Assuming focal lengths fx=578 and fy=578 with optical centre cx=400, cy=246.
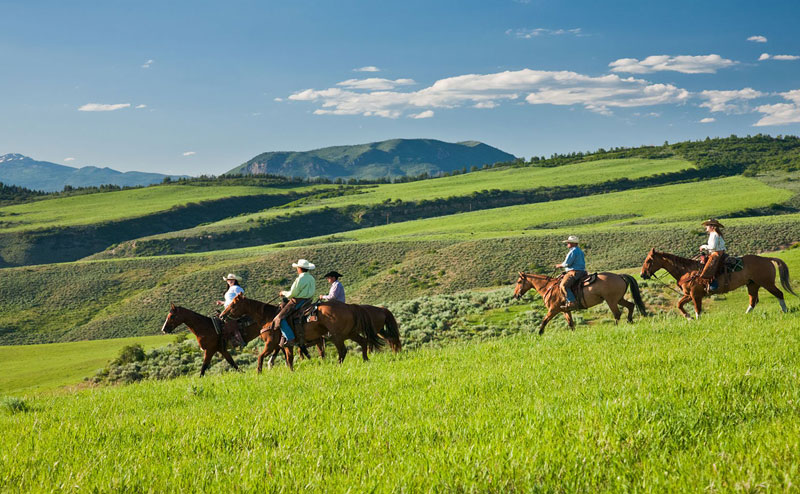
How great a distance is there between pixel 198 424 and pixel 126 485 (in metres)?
1.96

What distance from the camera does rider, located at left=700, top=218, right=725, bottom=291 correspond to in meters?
17.2

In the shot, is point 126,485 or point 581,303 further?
point 581,303

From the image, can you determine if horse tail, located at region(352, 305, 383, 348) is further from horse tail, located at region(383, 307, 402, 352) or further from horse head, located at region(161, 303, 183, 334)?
horse head, located at region(161, 303, 183, 334)

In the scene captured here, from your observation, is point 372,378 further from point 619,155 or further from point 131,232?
point 619,155

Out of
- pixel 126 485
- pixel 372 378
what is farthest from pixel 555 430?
pixel 372 378

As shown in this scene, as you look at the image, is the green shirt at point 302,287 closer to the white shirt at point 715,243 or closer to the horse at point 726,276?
the horse at point 726,276

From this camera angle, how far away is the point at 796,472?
4.05m

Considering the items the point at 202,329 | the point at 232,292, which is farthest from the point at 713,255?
the point at 202,329

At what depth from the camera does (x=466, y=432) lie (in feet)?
17.9

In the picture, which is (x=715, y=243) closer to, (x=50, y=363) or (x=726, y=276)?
(x=726, y=276)

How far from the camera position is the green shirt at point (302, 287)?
14141 millimetres

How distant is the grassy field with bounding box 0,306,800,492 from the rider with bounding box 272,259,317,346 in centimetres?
478

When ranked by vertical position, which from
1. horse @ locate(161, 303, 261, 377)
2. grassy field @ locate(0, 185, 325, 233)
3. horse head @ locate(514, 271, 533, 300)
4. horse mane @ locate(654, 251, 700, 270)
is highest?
grassy field @ locate(0, 185, 325, 233)

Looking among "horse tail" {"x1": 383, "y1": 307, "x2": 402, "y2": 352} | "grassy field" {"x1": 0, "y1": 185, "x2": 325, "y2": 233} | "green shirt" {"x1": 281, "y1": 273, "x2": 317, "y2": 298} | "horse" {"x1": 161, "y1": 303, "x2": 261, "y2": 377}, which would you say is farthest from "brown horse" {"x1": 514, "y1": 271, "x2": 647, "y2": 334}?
"grassy field" {"x1": 0, "y1": 185, "x2": 325, "y2": 233}
